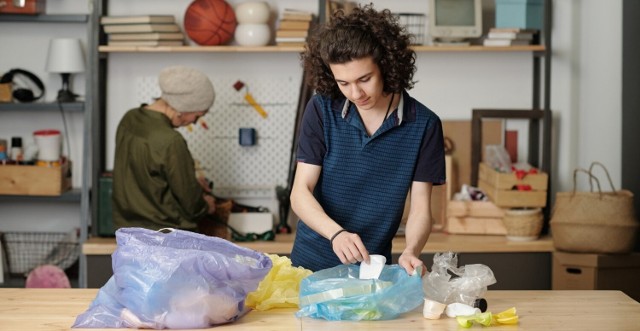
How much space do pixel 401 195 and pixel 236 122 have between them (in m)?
2.43

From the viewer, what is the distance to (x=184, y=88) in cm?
455

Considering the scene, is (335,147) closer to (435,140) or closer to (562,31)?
(435,140)

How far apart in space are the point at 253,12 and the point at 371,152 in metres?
2.27

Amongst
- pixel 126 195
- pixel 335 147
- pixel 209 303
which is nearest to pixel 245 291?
pixel 209 303

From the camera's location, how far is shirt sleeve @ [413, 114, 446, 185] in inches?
115

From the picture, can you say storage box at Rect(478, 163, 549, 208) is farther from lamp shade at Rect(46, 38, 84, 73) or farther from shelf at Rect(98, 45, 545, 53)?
lamp shade at Rect(46, 38, 84, 73)

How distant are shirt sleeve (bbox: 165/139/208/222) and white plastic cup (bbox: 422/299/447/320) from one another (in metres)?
2.18

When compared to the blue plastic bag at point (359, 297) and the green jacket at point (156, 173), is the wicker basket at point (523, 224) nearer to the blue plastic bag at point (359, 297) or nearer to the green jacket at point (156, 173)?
the green jacket at point (156, 173)

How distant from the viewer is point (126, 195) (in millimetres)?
4691

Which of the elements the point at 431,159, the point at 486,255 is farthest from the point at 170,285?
the point at 486,255

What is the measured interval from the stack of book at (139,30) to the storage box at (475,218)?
64.7 inches

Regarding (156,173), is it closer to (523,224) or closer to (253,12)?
(253,12)

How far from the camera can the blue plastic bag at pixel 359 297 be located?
2.56 m

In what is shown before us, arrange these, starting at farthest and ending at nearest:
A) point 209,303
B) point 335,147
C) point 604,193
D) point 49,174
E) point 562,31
Result: point 562,31
point 49,174
point 604,193
point 335,147
point 209,303
